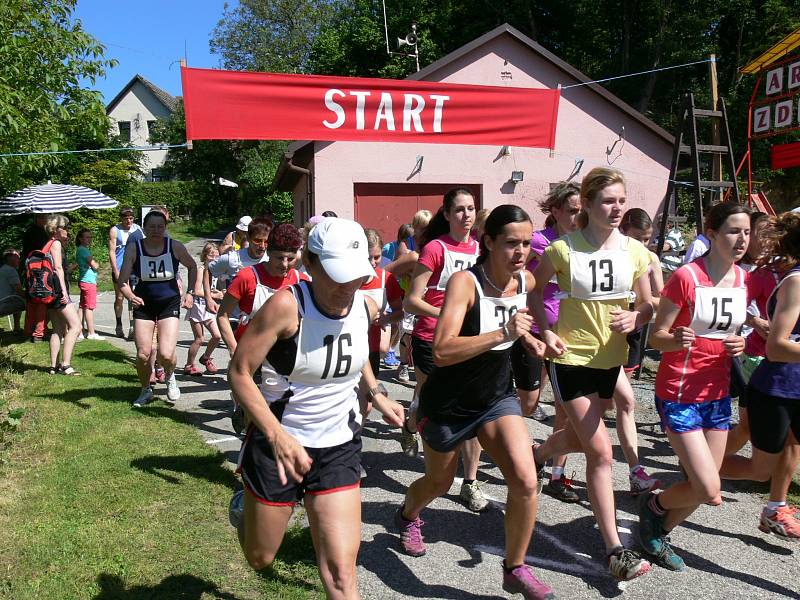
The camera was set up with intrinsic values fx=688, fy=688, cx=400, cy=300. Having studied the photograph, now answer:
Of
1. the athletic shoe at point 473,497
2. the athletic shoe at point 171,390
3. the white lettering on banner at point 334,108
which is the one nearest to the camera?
the athletic shoe at point 473,497

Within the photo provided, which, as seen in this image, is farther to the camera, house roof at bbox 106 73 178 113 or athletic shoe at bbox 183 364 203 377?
house roof at bbox 106 73 178 113

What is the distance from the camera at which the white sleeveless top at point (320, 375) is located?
2889 mm

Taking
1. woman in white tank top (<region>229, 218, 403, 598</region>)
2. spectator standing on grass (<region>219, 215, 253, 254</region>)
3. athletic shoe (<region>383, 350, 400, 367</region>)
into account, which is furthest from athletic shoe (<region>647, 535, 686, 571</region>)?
athletic shoe (<region>383, 350, 400, 367</region>)

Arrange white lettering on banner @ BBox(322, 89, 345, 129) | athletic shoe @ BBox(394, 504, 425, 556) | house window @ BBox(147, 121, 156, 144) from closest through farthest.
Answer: athletic shoe @ BBox(394, 504, 425, 556), white lettering on banner @ BBox(322, 89, 345, 129), house window @ BBox(147, 121, 156, 144)

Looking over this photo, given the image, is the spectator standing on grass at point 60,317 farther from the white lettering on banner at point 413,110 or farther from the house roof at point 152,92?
the house roof at point 152,92

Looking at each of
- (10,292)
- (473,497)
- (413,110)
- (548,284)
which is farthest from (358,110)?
(10,292)

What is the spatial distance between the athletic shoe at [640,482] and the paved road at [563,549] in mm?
114

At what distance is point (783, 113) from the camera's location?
1330 centimetres

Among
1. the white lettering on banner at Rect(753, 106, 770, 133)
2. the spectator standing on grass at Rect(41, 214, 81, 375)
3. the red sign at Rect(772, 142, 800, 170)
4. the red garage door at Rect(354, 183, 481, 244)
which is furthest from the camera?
the red garage door at Rect(354, 183, 481, 244)

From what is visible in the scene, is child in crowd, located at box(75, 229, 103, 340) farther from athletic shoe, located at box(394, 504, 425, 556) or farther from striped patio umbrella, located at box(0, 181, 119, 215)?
athletic shoe, located at box(394, 504, 425, 556)

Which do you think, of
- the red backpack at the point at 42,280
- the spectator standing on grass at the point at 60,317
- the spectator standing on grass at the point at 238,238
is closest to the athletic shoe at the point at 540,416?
the spectator standing on grass at the point at 238,238

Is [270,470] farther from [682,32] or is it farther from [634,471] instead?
[682,32]

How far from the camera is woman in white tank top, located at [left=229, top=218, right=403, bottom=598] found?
9.13 ft

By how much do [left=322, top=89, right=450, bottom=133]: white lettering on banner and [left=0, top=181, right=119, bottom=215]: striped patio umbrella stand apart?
29.0 feet
